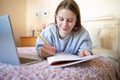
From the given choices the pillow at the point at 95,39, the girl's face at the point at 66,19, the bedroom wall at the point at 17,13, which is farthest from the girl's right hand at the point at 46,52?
the bedroom wall at the point at 17,13

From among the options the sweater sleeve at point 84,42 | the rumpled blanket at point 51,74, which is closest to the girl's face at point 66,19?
the sweater sleeve at point 84,42

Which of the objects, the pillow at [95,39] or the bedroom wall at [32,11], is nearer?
the pillow at [95,39]

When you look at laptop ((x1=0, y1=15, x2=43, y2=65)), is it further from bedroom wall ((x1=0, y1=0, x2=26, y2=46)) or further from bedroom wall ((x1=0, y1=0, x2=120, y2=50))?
bedroom wall ((x1=0, y1=0, x2=26, y2=46))

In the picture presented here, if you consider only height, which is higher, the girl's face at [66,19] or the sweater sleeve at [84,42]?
the girl's face at [66,19]

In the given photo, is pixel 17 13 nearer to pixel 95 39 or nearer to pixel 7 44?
pixel 95 39

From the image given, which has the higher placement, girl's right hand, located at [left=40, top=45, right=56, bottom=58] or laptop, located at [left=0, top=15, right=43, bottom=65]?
laptop, located at [left=0, top=15, right=43, bottom=65]

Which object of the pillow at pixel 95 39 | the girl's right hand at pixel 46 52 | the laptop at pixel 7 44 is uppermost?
the laptop at pixel 7 44

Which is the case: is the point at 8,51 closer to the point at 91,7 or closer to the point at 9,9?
the point at 91,7

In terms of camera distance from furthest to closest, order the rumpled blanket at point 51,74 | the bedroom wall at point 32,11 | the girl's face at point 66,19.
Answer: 1. the bedroom wall at point 32,11
2. the girl's face at point 66,19
3. the rumpled blanket at point 51,74

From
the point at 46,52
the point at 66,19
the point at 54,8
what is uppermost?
the point at 54,8

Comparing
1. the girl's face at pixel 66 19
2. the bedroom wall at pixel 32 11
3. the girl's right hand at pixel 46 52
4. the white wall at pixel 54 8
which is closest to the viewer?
the girl's right hand at pixel 46 52

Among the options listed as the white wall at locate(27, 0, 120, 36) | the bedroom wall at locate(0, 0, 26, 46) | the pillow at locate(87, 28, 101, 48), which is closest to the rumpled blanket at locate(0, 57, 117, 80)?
the pillow at locate(87, 28, 101, 48)

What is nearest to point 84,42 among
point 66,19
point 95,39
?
point 66,19

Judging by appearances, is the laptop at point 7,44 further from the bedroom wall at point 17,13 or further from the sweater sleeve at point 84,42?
the bedroom wall at point 17,13
